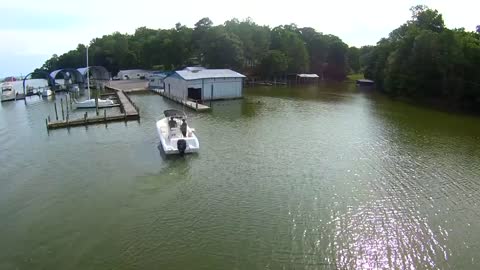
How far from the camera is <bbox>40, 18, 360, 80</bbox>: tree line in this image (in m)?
72.1

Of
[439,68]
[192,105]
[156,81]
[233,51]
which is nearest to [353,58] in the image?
[233,51]

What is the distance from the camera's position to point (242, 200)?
53.2 ft

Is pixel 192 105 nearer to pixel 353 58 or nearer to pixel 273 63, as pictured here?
pixel 273 63

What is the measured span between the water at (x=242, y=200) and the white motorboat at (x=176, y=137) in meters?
0.86

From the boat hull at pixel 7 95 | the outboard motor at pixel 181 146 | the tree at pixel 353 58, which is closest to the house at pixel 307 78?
the tree at pixel 353 58

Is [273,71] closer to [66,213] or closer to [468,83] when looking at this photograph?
[468,83]

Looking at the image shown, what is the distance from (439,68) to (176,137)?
3776cm

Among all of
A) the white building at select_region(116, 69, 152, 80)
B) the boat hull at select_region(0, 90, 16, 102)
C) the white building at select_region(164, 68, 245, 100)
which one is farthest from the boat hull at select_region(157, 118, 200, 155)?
the white building at select_region(116, 69, 152, 80)

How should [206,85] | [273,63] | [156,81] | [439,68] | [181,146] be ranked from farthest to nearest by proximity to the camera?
[273,63]
[156,81]
[206,85]
[439,68]
[181,146]

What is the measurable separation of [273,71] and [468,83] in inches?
1618

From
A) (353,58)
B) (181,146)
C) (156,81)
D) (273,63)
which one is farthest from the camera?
(353,58)

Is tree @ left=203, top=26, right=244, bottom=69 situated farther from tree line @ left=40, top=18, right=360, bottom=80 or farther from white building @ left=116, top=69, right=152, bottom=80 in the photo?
white building @ left=116, top=69, right=152, bottom=80

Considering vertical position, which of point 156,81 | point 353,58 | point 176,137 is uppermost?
point 353,58

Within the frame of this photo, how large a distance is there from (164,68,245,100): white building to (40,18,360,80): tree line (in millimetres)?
22444
